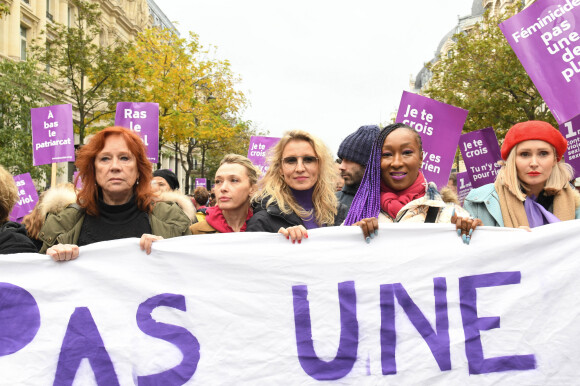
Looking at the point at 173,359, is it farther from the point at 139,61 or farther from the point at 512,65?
the point at 139,61

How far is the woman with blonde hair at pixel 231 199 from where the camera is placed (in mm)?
3291

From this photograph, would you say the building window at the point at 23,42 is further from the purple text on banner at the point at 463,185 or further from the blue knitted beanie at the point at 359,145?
the blue knitted beanie at the point at 359,145

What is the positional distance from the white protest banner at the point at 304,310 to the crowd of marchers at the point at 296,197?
118 mm

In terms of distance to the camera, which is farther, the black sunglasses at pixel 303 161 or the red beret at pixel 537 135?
the black sunglasses at pixel 303 161

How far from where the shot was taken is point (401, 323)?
8.43ft

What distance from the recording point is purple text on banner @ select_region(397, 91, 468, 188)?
521 cm

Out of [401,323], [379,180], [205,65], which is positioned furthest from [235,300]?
[205,65]

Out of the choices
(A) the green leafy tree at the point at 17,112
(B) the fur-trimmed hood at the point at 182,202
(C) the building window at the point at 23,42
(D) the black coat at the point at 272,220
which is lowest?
(D) the black coat at the point at 272,220

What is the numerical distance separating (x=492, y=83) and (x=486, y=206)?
49.1 feet

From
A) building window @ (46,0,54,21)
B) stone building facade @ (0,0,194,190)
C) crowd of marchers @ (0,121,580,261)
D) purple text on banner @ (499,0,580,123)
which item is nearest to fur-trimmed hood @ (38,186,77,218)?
crowd of marchers @ (0,121,580,261)

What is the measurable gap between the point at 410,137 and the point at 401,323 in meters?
0.95

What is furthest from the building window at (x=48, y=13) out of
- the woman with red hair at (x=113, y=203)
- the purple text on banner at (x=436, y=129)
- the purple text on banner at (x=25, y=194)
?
the woman with red hair at (x=113, y=203)

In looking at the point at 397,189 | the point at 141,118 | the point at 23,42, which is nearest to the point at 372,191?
the point at 397,189

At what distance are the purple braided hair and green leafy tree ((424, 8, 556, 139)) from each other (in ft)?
49.3
